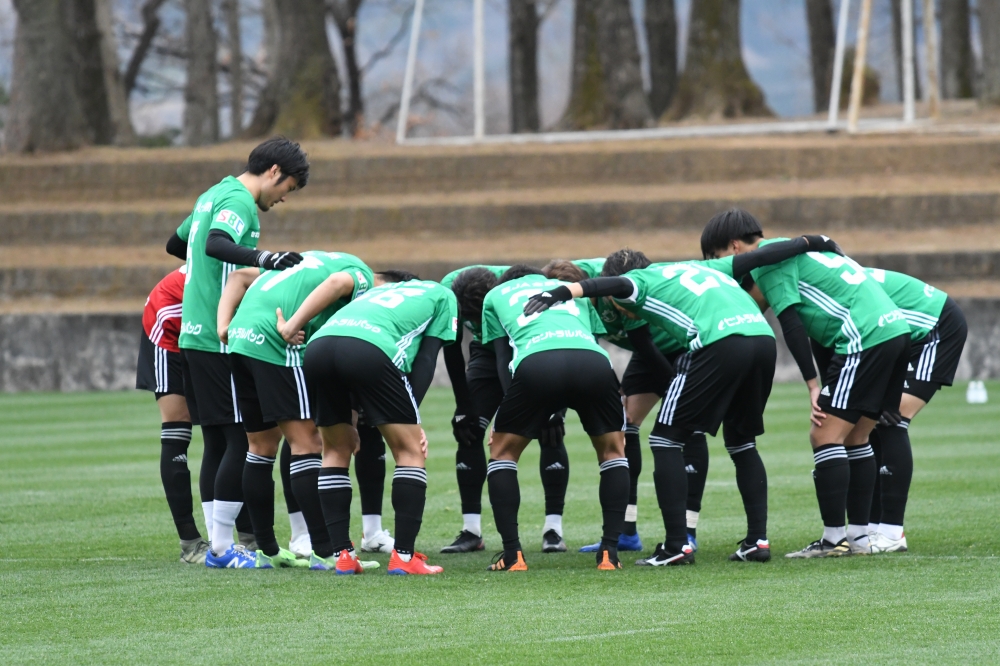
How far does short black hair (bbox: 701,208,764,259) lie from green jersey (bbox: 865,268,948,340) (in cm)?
79

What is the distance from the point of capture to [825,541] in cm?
737

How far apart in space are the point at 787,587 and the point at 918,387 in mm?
2180

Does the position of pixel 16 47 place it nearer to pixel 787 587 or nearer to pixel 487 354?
pixel 487 354

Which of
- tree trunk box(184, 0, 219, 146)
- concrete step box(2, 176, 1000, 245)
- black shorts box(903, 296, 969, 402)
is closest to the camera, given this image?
black shorts box(903, 296, 969, 402)

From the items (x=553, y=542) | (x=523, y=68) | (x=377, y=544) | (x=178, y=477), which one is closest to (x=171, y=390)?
(x=178, y=477)

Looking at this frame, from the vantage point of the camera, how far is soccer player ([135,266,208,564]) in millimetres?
7516

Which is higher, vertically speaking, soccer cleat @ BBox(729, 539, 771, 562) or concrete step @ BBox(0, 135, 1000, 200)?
concrete step @ BBox(0, 135, 1000, 200)

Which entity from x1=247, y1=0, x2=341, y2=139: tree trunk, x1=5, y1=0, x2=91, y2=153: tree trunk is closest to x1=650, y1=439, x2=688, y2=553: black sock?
x1=247, y1=0, x2=341, y2=139: tree trunk

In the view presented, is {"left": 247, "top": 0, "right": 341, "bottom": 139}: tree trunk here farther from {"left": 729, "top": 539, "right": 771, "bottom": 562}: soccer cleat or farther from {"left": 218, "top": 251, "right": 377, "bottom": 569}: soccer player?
{"left": 729, "top": 539, "right": 771, "bottom": 562}: soccer cleat

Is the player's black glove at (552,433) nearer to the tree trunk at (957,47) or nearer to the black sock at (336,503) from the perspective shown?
the black sock at (336,503)

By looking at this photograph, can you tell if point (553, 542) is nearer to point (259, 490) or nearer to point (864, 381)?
point (259, 490)

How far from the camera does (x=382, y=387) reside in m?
6.77

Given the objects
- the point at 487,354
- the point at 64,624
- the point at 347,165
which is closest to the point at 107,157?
the point at 347,165

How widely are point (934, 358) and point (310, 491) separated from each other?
3593 millimetres
